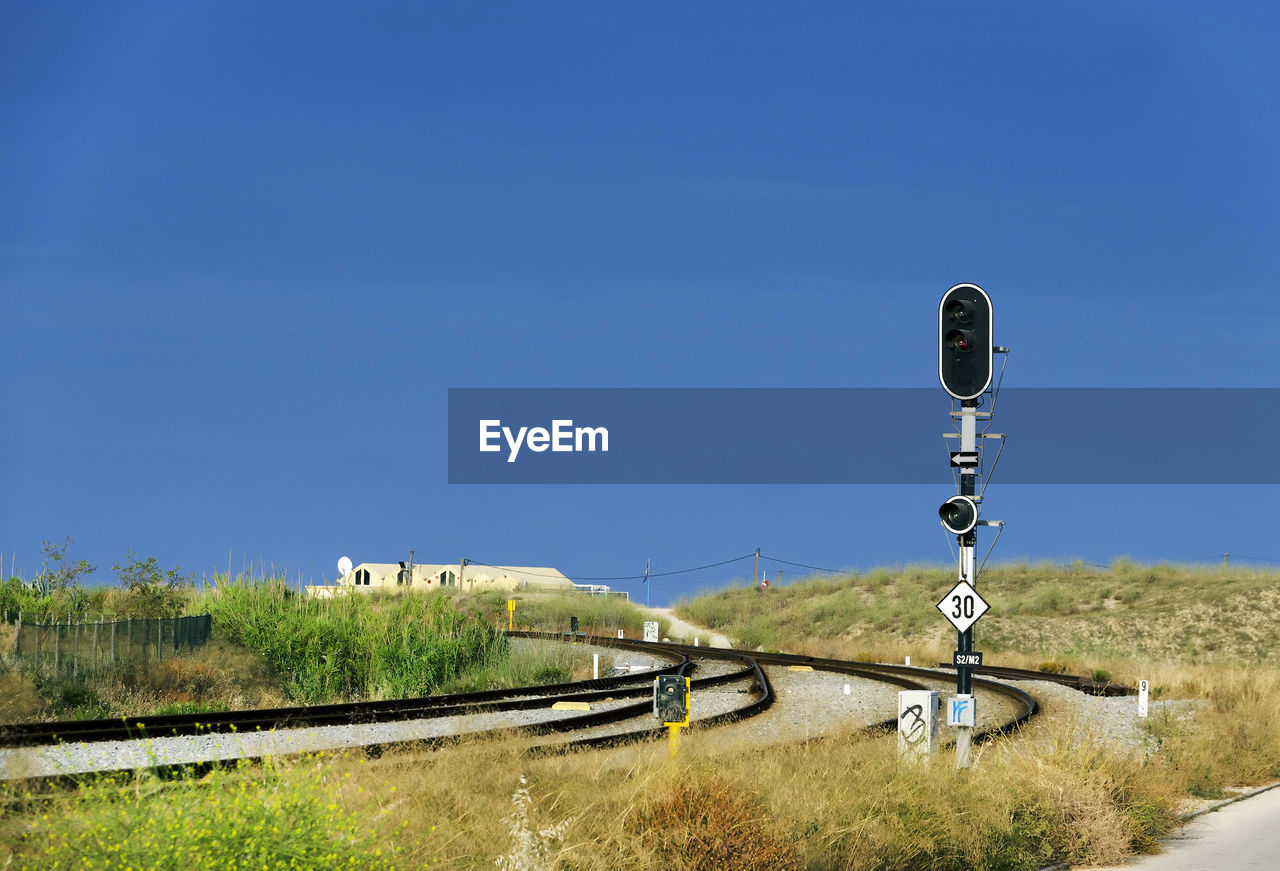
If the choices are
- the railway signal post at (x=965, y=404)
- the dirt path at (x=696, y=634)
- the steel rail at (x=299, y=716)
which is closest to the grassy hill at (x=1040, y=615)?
the dirt path at (x=696, y=634)

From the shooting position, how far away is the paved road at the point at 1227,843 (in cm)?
1227

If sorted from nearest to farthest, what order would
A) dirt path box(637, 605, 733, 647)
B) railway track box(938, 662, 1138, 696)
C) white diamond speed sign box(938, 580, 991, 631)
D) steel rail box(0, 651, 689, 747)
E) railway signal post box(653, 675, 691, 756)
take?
1. railway signal post box(653, 675, 691, 756)
2. white diamond speed sign box(938, 580, 991, 631)
3. steel rail box(0, 651, 689, 747)
4. railway track box(938, 662, 1138, 696)
5. dirt path box(637, 605, 733, 647)

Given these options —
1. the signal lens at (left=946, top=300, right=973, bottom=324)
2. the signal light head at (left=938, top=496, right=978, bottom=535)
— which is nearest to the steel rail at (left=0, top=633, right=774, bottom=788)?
the signal light head at (left=938, top=496, right=978, bottom=535)

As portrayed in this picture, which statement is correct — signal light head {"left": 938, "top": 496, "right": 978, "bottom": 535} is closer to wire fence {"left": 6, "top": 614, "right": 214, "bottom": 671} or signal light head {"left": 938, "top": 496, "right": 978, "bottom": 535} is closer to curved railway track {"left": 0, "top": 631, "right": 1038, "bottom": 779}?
curved railway track {"left": 0, "top": 631, "right": 1038, "bottom": 779}

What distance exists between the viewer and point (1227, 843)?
1365 centimetres

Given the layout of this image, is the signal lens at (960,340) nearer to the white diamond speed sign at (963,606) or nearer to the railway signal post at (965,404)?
the railway signal post at (965,404)

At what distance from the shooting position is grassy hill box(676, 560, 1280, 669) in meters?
55.9

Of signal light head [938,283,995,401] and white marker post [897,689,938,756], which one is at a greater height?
signal light head [938,283,995,401]

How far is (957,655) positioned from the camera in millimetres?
14930

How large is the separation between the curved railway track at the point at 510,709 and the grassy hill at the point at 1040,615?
19.1 metres

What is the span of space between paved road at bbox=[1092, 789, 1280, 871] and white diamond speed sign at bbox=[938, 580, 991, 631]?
306cm

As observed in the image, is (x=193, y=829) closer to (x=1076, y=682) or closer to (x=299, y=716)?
(x=299, y=716)

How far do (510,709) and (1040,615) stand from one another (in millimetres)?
51780

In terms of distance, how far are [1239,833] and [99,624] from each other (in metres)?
20.2
